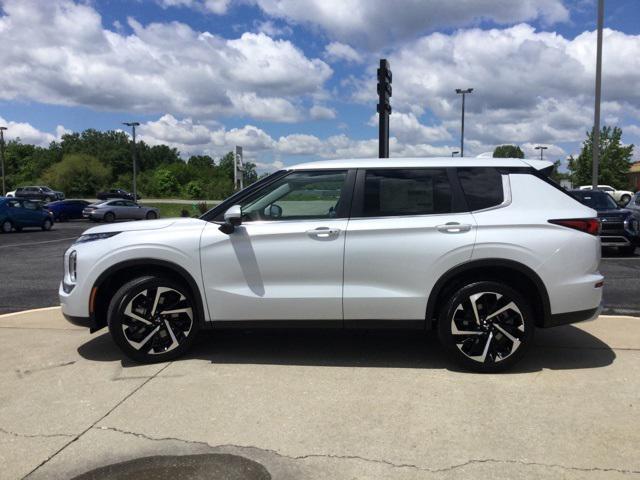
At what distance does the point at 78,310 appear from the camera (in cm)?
471

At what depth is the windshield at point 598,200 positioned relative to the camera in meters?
13.6

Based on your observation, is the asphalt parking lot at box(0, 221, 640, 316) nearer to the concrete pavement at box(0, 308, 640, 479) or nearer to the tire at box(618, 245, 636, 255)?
the tire at box(618, 245, 636, 255)

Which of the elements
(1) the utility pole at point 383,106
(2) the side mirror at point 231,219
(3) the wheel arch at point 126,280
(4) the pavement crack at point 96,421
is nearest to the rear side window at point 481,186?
(2) the side mirror at point 231,219

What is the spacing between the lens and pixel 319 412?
3.79 metres

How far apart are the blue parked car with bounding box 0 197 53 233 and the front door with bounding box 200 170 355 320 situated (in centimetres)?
2190

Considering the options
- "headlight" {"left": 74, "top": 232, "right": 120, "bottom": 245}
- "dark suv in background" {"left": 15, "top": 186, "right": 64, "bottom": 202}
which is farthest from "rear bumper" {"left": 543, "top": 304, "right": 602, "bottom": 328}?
"dark suv in background" {"left": 15, "top": 186, "right": 64, "bottom": 202}

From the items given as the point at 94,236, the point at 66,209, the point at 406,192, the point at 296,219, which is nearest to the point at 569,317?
the point at 406,192

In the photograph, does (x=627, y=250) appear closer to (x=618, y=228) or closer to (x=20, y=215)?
(x=618, y=228)

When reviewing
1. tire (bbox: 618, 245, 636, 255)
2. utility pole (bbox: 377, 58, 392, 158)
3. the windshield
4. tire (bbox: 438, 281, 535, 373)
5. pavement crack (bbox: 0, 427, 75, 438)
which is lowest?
pavement crack (bbox: 0, 427, 75, 438)

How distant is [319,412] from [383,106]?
829 centimetres

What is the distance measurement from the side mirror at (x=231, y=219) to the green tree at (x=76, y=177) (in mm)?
83818

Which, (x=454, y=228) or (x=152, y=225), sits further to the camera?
(x=152, y=225)

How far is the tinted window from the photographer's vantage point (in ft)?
15.1

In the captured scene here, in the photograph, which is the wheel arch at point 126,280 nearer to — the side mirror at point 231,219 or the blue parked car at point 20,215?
the side mirror at point 231,219
